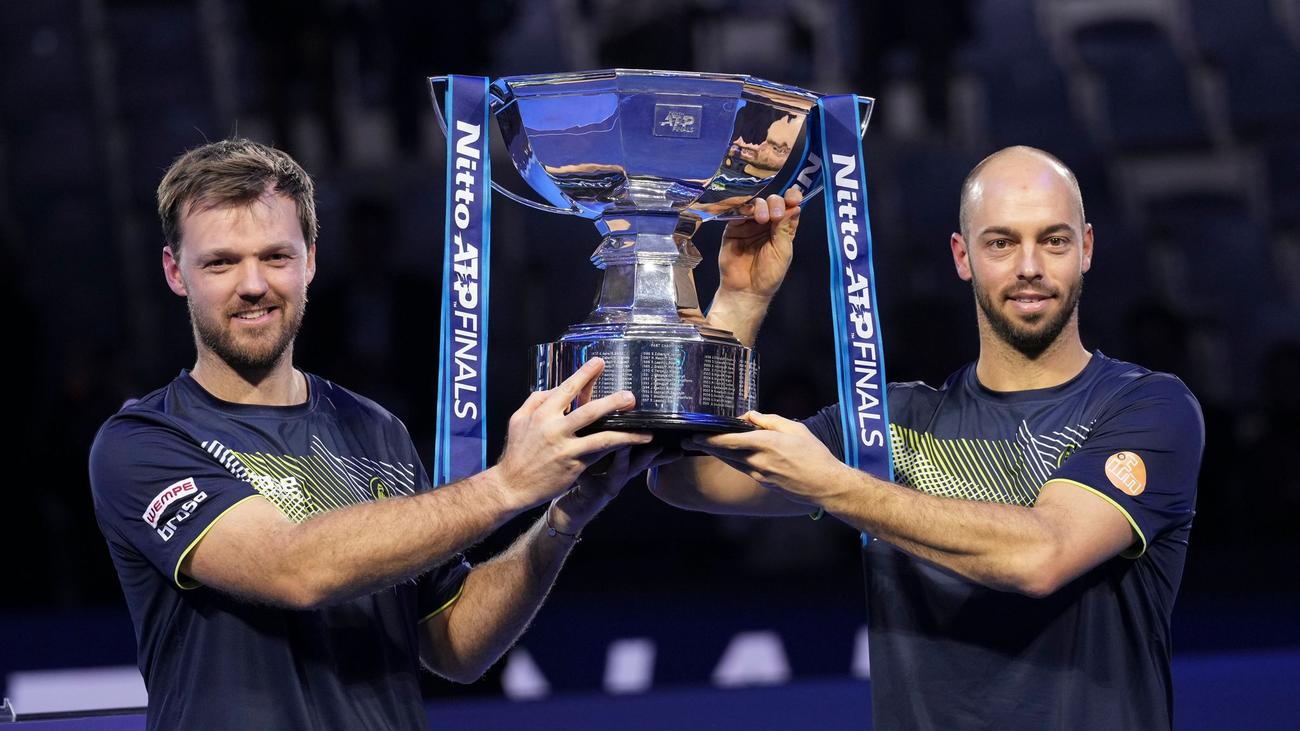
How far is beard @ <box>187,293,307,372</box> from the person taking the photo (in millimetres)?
2031

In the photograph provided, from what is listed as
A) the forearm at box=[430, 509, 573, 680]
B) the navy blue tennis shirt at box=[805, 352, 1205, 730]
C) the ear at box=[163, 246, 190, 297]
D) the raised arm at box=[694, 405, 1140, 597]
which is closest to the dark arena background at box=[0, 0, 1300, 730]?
the forearm at box=[430, 509, 573, 680]

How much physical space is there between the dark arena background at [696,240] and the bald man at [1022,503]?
196 cm

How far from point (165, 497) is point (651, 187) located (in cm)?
79

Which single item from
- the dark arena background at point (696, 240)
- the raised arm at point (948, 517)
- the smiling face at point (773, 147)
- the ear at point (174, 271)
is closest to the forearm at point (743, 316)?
the smiling face at point (773, 147)

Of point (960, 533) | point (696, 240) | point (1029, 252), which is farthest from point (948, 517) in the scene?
point (696, 240)

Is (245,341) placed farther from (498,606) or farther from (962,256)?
(962,256)

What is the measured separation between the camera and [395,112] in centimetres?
484

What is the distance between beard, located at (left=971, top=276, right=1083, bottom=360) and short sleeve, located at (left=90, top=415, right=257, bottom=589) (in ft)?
3.66

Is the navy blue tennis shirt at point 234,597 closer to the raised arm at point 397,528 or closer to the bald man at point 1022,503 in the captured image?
the raised arm at point 397,528

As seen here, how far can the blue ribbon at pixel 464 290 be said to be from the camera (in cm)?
193

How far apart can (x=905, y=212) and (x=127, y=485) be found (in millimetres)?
3593

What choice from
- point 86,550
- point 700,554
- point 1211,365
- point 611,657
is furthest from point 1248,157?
point 86,550

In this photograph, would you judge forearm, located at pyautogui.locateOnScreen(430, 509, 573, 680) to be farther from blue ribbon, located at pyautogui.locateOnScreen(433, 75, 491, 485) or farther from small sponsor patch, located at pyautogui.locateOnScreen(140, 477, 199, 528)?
small sponsor patch, located at pyautogui.locateOnScreen(140, 477, 199, 528)

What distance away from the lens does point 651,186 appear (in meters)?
2.00
